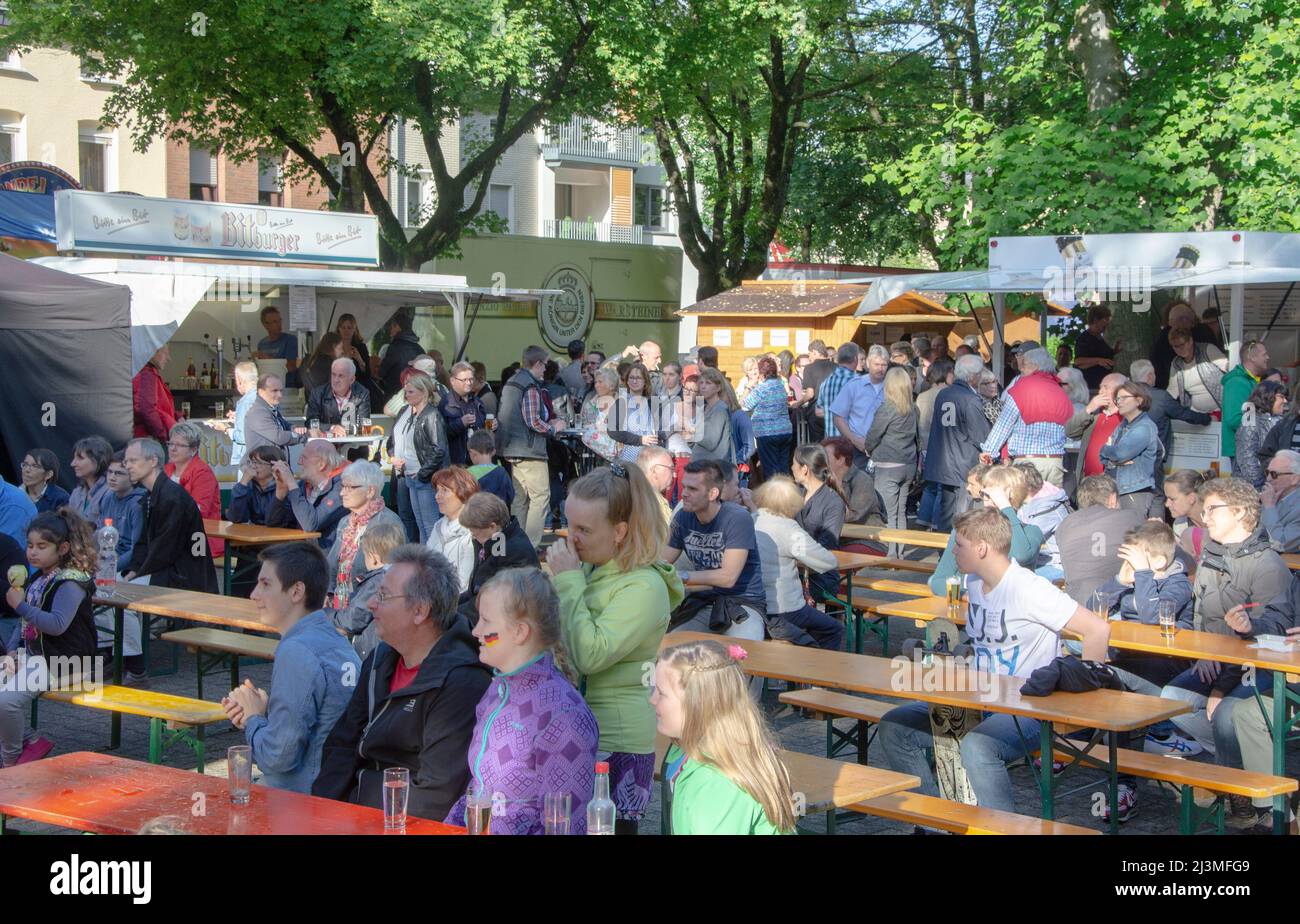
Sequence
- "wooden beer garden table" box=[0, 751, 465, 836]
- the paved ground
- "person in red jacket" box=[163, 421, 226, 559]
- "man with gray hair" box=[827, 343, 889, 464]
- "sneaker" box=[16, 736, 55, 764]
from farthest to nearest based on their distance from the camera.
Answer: "man with gray hair" box=[827, 343, 889, 464]
"person in red jacket" box=[163, 421, 226, 559]
"sneaker" box=[16, 736, 55, 764]
the paved ground
"wooden beer garden table" box=[0, 751, 465, 836]

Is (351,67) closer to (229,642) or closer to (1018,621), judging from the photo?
(229,642)

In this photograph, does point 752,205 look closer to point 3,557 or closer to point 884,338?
point 884,338

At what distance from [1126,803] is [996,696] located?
1.37m

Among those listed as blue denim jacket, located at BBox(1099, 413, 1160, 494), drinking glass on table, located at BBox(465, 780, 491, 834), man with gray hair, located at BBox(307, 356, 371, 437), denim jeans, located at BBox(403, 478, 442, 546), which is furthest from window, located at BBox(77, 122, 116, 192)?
drinking glass on table, located at BBox(465, 780, 491, 834)

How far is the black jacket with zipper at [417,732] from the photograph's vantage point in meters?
4.16

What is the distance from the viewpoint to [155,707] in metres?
6.16

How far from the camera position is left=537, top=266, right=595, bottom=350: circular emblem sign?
24109 mm

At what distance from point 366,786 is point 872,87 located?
26272 millimetres

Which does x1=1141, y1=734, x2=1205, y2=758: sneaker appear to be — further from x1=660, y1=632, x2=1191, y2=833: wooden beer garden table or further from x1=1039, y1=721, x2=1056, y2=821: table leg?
x1=1039, y1=721, x2=1056, y2=821: table leg

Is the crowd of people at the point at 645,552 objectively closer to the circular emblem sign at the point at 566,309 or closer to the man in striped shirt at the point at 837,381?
the man in striped shirt at the point at 837,381

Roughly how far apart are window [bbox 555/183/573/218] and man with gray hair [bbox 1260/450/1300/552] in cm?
3964
